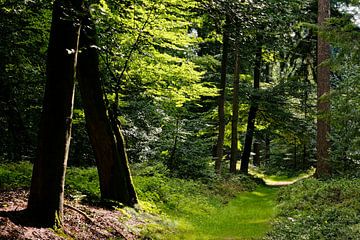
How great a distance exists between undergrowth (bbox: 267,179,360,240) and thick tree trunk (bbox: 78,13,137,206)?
3.38 meters

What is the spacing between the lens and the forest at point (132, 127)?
5.93m

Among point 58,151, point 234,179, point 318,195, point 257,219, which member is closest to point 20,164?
point 58,151

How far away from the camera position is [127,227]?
24.5 feet

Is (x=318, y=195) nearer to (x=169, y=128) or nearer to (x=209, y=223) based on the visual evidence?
(x=209, y=223)

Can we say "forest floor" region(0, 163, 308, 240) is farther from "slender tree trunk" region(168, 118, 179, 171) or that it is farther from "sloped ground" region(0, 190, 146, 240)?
"slender tree trunk" region(168, 118, 179, 171)

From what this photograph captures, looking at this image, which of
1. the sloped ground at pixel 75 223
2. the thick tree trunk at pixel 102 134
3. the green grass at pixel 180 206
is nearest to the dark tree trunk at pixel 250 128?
the green grass at pixel 180 206

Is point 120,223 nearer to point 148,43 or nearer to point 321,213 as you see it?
point 148,43

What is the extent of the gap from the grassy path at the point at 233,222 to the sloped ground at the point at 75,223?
127 cm

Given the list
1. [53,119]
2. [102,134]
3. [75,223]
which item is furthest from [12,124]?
[53,119]

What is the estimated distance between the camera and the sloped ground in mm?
5402

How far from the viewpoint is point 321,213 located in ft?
34.2

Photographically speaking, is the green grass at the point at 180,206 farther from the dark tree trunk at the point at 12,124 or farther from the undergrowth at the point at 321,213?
the dark tree trunk at the point at 12,124

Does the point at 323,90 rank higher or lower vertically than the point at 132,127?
higher

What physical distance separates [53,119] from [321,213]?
25.0 feet
